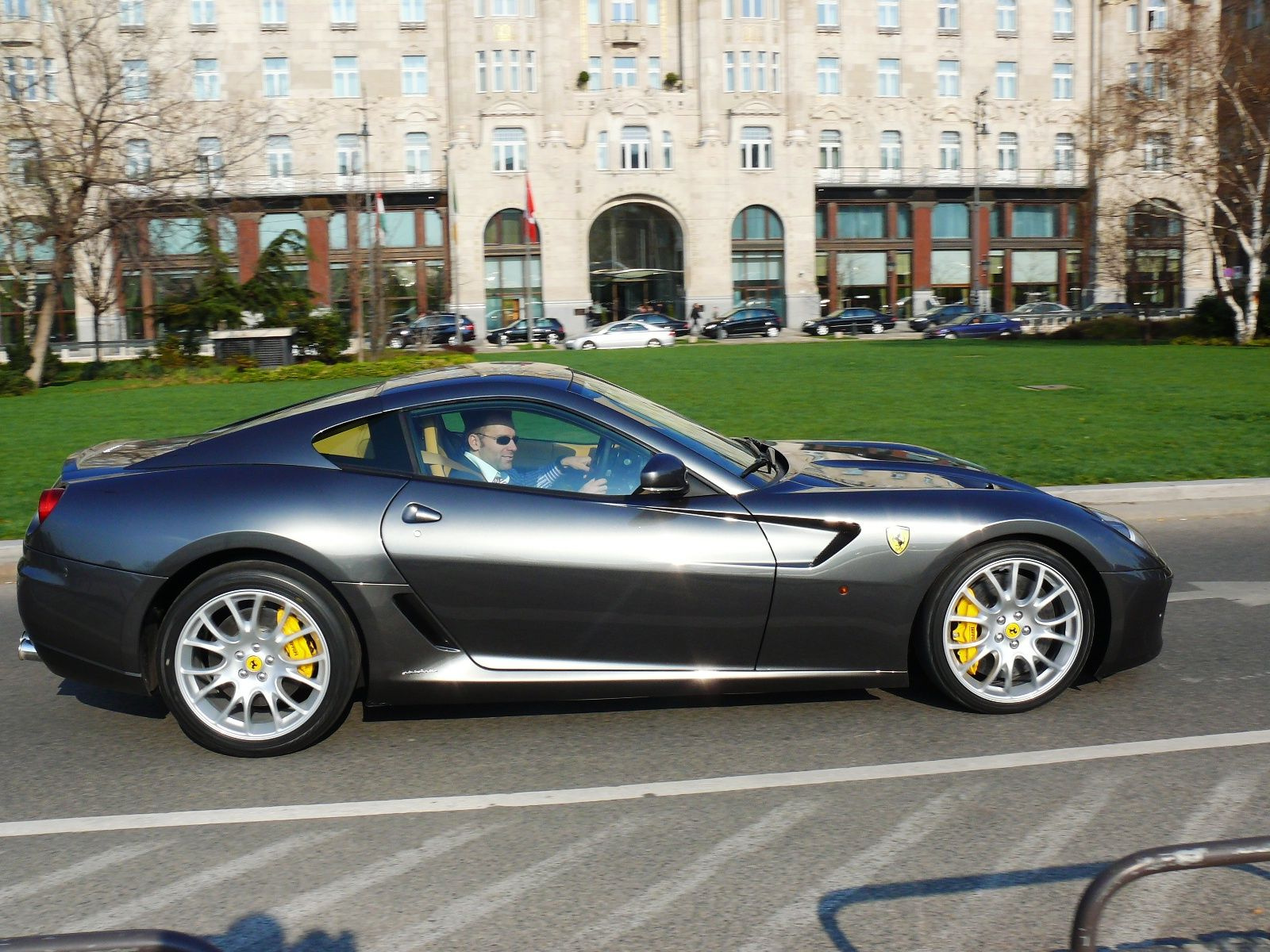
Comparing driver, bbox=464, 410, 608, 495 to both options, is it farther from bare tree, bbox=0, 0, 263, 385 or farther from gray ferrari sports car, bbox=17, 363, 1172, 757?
bare tree, bbox=0, 0, 263, 385

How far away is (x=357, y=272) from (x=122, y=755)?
3245cm

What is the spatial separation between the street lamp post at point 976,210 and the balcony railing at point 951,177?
1.16 m

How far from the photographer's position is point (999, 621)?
198 inches

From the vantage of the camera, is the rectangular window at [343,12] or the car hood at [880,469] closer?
the car hood at [880,469]

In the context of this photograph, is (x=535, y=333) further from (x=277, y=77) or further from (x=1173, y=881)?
(x=1173, y=881)

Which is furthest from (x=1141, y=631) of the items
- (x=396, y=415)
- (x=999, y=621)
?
(x=396, y=415)

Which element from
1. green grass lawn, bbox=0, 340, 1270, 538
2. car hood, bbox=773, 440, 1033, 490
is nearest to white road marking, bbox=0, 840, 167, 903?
car hood, bbox=773, 440, 1033, 490

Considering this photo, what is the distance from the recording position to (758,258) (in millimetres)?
68938

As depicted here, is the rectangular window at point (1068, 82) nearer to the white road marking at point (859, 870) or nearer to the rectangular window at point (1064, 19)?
the rectangular window at point (1064, 19)

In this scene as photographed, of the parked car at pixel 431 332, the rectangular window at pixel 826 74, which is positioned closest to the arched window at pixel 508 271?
the parked car at pixel 431 332

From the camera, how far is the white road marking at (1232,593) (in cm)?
698

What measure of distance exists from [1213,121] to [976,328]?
17.3m

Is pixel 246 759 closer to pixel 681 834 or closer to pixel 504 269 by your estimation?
pixel 681 834

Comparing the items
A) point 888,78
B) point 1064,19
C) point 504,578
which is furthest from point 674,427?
point 1064,19
